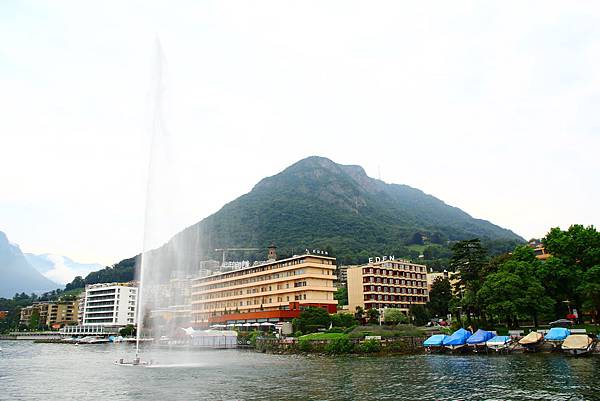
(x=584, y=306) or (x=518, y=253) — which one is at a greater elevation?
(x=518, y=253)

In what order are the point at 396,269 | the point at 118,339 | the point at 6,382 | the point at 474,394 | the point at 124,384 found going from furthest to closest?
the point at 118,339
the point at 396,269
the point at 6,382
the point at 124,384
the point at 474,394

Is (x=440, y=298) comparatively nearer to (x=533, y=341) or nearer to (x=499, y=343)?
(x=499, y=343)

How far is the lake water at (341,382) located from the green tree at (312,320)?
42035mm

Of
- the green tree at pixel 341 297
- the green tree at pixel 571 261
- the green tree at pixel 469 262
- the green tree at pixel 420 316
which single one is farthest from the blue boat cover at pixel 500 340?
the green tree at pixel 341 297

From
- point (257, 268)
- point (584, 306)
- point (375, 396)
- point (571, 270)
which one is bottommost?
point (375, 396)

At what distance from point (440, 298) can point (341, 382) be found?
96599 millimetres

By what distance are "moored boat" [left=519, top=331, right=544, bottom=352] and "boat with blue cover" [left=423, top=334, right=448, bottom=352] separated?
10.0 metres

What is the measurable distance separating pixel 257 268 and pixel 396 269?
138ft

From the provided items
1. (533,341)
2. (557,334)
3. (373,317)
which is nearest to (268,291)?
(373,317)

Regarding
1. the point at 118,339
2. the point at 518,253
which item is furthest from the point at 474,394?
the point at 118,339

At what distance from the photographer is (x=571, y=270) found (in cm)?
6594

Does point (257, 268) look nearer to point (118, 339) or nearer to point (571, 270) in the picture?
point (118, 339)

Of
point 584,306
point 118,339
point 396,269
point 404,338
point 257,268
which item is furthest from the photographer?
point 118,339

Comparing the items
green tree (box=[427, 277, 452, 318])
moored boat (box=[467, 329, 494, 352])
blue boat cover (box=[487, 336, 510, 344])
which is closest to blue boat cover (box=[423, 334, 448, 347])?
moored boat (box=[467, 329, 494, 352])
